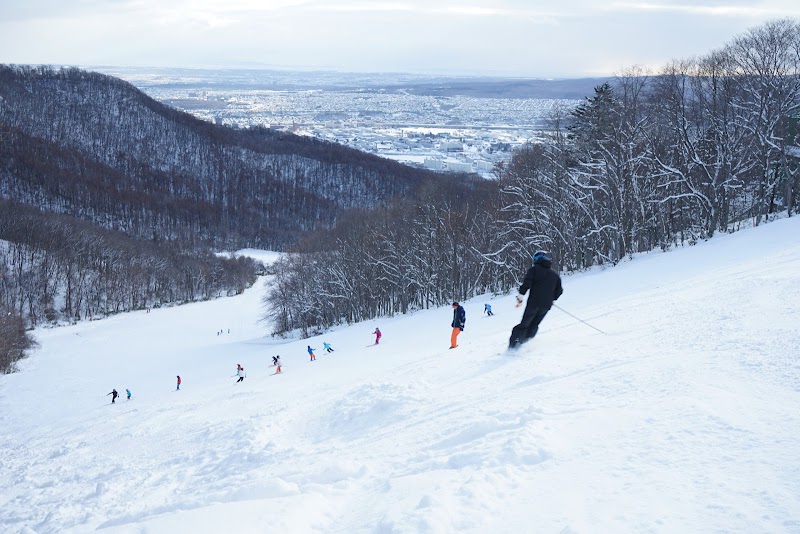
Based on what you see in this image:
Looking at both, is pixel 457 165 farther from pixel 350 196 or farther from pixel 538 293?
pixel 538 293

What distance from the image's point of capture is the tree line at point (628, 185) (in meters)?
26.1

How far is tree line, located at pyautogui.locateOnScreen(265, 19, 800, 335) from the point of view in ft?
85.5

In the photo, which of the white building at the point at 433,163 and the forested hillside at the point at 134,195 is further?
the white building at the point at 433,163

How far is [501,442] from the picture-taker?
19.1ft

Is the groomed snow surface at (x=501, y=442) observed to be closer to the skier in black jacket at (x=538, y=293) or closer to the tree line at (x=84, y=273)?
the skier in black jacket at (x=538, y=293)

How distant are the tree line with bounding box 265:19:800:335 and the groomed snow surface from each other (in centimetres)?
1307

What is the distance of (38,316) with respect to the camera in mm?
71188

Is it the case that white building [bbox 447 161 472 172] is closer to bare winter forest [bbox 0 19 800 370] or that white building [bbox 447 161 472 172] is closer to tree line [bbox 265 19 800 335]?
bare winter forest [bbox 0 19 800 370]

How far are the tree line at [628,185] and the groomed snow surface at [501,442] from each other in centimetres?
1307

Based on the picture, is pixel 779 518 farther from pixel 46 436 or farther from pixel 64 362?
pixel 64 362

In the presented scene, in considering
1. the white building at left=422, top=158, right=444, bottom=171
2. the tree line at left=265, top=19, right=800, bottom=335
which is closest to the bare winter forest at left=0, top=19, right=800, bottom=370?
the tree line at left=265, top=19, right=800, bottom=335

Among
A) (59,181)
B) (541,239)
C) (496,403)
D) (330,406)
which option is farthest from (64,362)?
(59,181)

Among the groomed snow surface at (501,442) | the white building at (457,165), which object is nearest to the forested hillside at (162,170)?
the white building at (457,165)

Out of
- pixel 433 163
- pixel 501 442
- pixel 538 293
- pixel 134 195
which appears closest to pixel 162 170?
pixel 134 195
